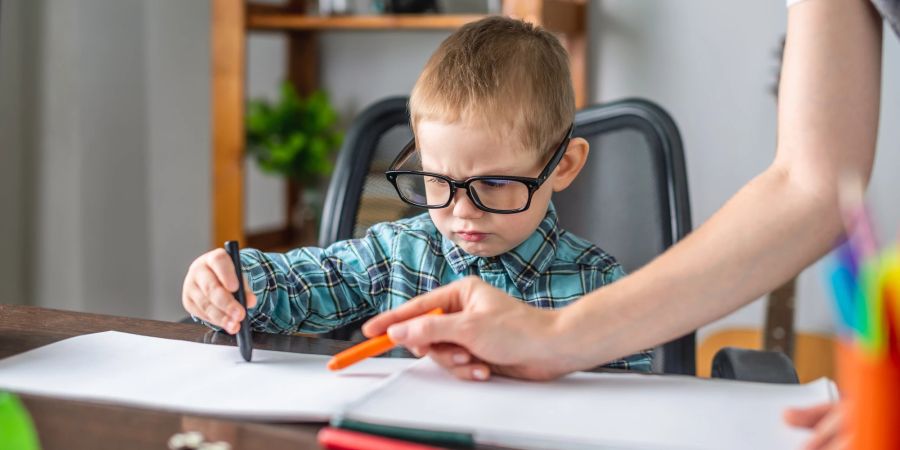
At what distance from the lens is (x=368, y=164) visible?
128 cm

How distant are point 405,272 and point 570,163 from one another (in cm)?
22

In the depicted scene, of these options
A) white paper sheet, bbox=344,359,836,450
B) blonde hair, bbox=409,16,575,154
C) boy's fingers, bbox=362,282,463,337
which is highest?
blonde hair, bbox=409,16,575,154

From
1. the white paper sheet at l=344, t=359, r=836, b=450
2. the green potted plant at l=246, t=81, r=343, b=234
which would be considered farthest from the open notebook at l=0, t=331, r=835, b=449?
the green potted plant at l=246, t=81, r=343, b=234

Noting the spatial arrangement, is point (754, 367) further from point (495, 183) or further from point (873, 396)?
point (873, 396)

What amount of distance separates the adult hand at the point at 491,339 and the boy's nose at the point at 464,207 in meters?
0.27

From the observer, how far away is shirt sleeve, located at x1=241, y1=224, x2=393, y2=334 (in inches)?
40.4

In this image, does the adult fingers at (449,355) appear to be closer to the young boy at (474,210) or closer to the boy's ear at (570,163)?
the young boy at (474,210)

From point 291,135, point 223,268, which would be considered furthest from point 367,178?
point 291,135

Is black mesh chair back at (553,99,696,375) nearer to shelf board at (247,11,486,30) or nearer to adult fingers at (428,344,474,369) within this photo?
adult fingers at (428,344,474,369)

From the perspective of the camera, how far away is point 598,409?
0.64 m

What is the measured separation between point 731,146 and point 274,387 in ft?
5.86

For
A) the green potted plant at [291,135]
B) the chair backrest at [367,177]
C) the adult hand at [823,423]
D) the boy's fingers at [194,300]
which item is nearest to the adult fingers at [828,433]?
the adult hand at [823,423]

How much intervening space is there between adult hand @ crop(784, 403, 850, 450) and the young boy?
357 mm

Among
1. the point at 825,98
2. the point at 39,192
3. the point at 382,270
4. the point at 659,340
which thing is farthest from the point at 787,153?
the point at 39,192
